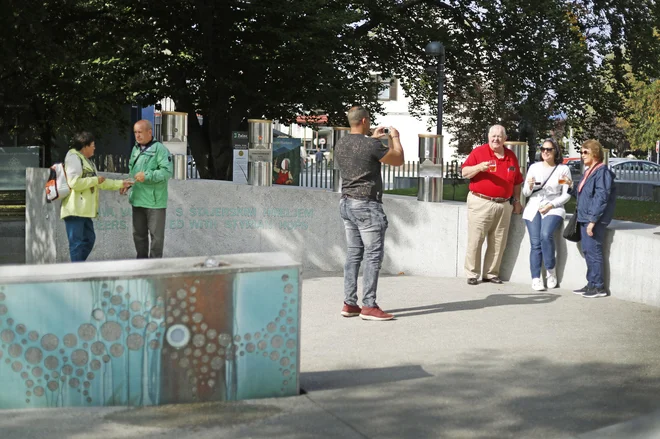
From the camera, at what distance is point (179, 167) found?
13766mm

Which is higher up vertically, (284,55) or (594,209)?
(284,55)

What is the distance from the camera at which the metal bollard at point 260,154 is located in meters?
13.3

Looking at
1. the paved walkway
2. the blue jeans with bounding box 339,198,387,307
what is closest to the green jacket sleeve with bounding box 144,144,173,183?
the paved walkway

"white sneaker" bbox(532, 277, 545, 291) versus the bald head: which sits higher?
the bald head

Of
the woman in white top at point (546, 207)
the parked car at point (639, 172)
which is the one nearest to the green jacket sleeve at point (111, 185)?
the woman in white top at point (546, 207)

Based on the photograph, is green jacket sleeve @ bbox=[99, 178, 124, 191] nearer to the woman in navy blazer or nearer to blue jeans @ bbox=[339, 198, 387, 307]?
blue jeans @ bbox=[339, 198, 387, 307]

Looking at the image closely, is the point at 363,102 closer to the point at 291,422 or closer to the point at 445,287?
the point at 445,287

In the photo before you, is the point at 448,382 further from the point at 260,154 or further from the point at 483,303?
the point at 260,154

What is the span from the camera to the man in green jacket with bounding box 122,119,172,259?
985 cm

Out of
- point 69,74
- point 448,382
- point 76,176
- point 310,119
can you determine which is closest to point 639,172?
point 310,119

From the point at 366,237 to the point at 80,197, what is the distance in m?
3.02

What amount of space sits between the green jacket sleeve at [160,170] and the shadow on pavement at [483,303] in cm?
262

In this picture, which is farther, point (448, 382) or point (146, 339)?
point (448, 382)

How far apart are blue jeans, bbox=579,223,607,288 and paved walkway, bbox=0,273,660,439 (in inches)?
9.9
